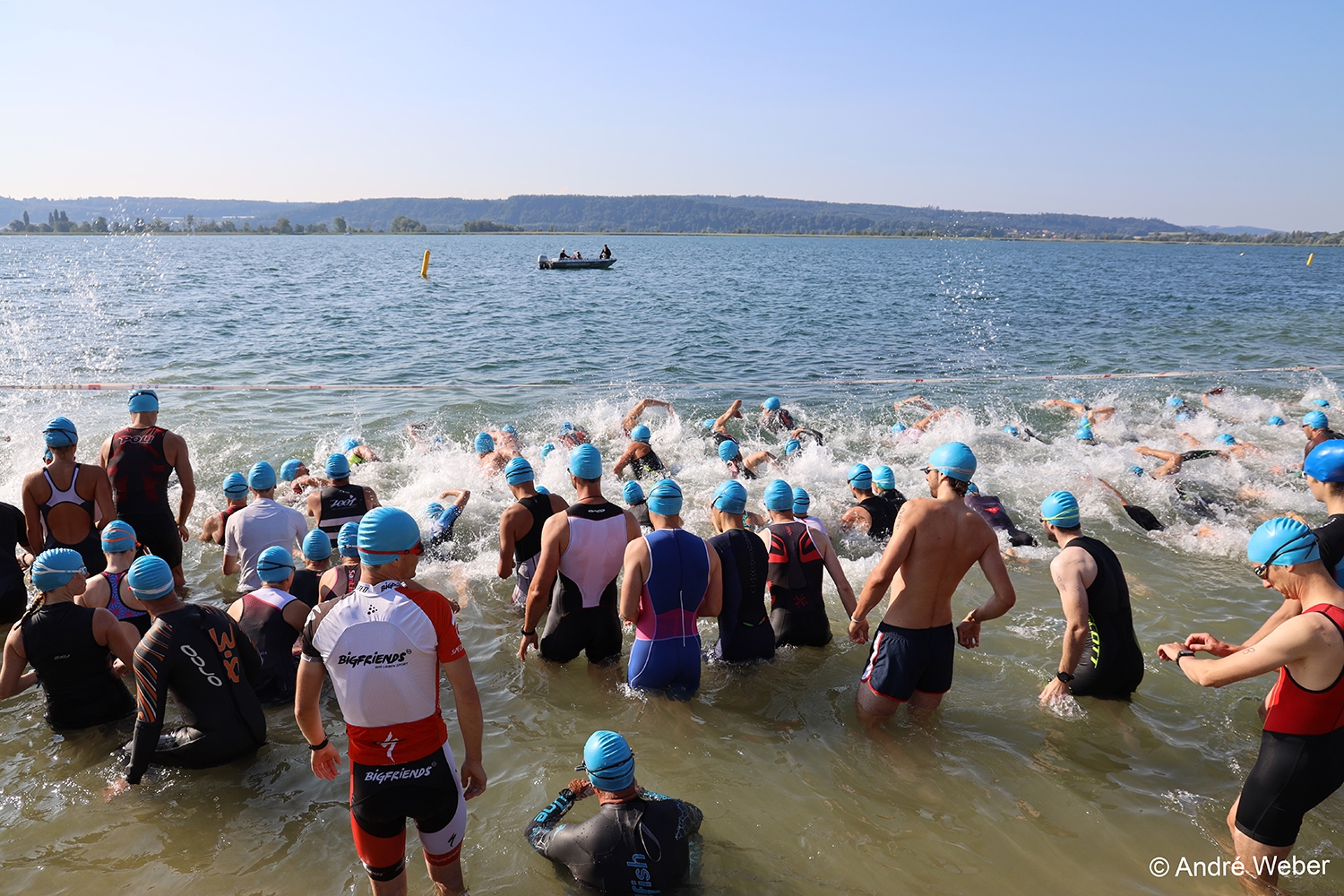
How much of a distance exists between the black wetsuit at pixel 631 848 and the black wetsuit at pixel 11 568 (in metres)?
5.84

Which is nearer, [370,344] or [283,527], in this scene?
[283,527]

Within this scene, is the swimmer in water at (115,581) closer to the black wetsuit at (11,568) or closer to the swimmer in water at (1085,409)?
the black wetsuit at (11,568)

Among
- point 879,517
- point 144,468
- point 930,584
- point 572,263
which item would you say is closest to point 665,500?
point 930,584

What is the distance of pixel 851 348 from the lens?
1021 inches

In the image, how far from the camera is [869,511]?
27.0 ft

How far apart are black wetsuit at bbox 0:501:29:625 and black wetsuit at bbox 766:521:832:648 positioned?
260 inches

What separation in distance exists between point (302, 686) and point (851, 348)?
80.5ft

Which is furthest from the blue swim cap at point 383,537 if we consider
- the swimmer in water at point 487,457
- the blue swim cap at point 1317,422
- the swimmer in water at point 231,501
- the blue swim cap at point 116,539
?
the blue swim cap at point 1317,422

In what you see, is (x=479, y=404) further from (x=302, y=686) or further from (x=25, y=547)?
(x=302, y=686)

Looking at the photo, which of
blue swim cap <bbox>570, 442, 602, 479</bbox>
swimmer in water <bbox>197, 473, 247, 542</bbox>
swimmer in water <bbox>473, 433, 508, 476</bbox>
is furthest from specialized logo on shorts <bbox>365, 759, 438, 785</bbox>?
swimmer in water <bbox>473, 433, 508, 476</bbox>

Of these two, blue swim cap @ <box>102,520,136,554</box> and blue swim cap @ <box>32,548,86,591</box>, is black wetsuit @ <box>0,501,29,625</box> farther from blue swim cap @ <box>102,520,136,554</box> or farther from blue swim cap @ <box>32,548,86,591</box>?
blue swim cap @ <box>32,548,86,591</box>

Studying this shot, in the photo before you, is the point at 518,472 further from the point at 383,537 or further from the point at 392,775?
the point at 392,775

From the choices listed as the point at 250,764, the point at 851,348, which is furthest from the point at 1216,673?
the point at 851,348

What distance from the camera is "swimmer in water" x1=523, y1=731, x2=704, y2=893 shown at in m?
3.59
